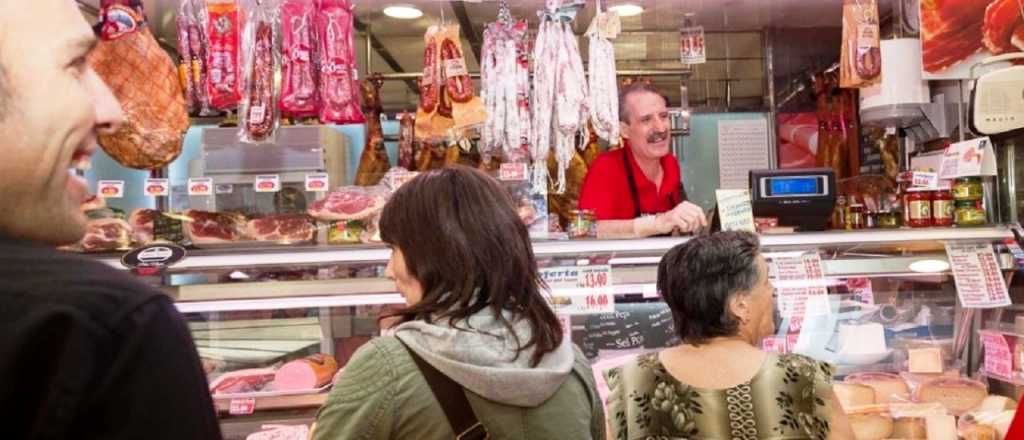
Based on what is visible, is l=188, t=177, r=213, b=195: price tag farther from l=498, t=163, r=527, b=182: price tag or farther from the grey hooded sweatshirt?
the grey hooded sweatshirt

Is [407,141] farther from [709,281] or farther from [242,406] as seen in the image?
[709,281]

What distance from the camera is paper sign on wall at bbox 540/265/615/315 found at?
3160mm

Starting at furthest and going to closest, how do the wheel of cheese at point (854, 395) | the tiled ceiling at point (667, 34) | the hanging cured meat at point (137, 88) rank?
the tiled ceiling at point (667, 34), the hanging cured meat at point (137, 88), the wheel of cheese at point (854, 395)

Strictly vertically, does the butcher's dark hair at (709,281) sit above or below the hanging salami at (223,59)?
below

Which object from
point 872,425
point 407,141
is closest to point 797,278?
point 872,425

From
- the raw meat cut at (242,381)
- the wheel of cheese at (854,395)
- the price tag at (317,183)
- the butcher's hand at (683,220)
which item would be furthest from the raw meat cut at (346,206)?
the wheel of cheese at (854,395)

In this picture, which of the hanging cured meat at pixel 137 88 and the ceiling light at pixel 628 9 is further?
the ceiling light at pixel 628 9

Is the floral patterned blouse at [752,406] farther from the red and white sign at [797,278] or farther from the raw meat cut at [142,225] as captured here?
the raw meat cut at [142,225]

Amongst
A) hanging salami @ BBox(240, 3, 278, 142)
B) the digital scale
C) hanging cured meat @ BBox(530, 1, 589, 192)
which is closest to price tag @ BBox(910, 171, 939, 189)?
the digital scale

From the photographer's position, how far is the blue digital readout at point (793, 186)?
129 inches

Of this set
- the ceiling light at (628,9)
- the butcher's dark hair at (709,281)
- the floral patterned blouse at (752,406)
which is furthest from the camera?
the ceiling light at (628,9)

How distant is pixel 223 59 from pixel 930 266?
112 inches

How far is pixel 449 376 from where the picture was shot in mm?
1786

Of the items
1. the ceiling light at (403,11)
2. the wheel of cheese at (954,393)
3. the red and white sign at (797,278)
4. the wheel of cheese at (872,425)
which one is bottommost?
the wheel of cheese at (872,425)
